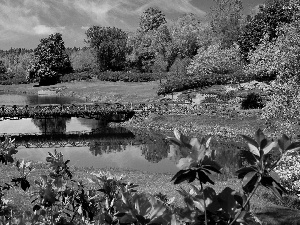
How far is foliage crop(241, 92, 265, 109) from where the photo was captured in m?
36.1

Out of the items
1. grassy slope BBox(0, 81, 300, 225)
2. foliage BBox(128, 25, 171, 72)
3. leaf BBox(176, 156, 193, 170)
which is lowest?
grassy slope BBox(0, 81, 300, 225)

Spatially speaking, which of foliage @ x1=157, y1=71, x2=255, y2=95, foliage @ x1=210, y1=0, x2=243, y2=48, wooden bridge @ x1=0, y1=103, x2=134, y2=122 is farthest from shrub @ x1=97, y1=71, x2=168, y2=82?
wooden bridge @ x1=0, y1=103, x2=134, y2=122

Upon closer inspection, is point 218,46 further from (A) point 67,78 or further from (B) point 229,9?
(A) point 67,78

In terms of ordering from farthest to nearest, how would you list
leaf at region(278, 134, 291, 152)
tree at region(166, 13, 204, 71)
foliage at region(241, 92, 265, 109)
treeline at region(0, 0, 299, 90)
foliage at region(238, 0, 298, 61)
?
tree at region(166, 13, 204, 71)
foliage at region(238, 0, 298, 61)
foliage at region(241, 92, 265, 109)
treeline at region(0, 0, 299, 90)
leaf at region(278, 134, 291, 152)

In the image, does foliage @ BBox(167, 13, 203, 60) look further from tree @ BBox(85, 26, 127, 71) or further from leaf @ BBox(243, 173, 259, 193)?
leaf @ BBox(243, 173, 259, 193)

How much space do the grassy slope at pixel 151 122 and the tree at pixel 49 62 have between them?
12.0ft

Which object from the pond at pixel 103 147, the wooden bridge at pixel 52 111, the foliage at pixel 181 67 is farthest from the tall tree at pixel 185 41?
the pond at pixel 103 147

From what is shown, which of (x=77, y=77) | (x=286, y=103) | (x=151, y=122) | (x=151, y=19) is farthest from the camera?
(x=151, y=19)

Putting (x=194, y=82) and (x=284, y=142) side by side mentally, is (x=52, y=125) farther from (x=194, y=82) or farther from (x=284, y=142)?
(x=284, y=142)

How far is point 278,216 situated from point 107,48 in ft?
237

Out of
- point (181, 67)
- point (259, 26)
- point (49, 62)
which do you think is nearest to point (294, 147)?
point (259, 26)

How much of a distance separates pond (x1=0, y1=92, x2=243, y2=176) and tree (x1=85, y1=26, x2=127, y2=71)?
4394 centimetres

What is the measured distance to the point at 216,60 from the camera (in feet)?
142

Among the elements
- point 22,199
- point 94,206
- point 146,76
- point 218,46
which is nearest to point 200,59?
point 218,46
